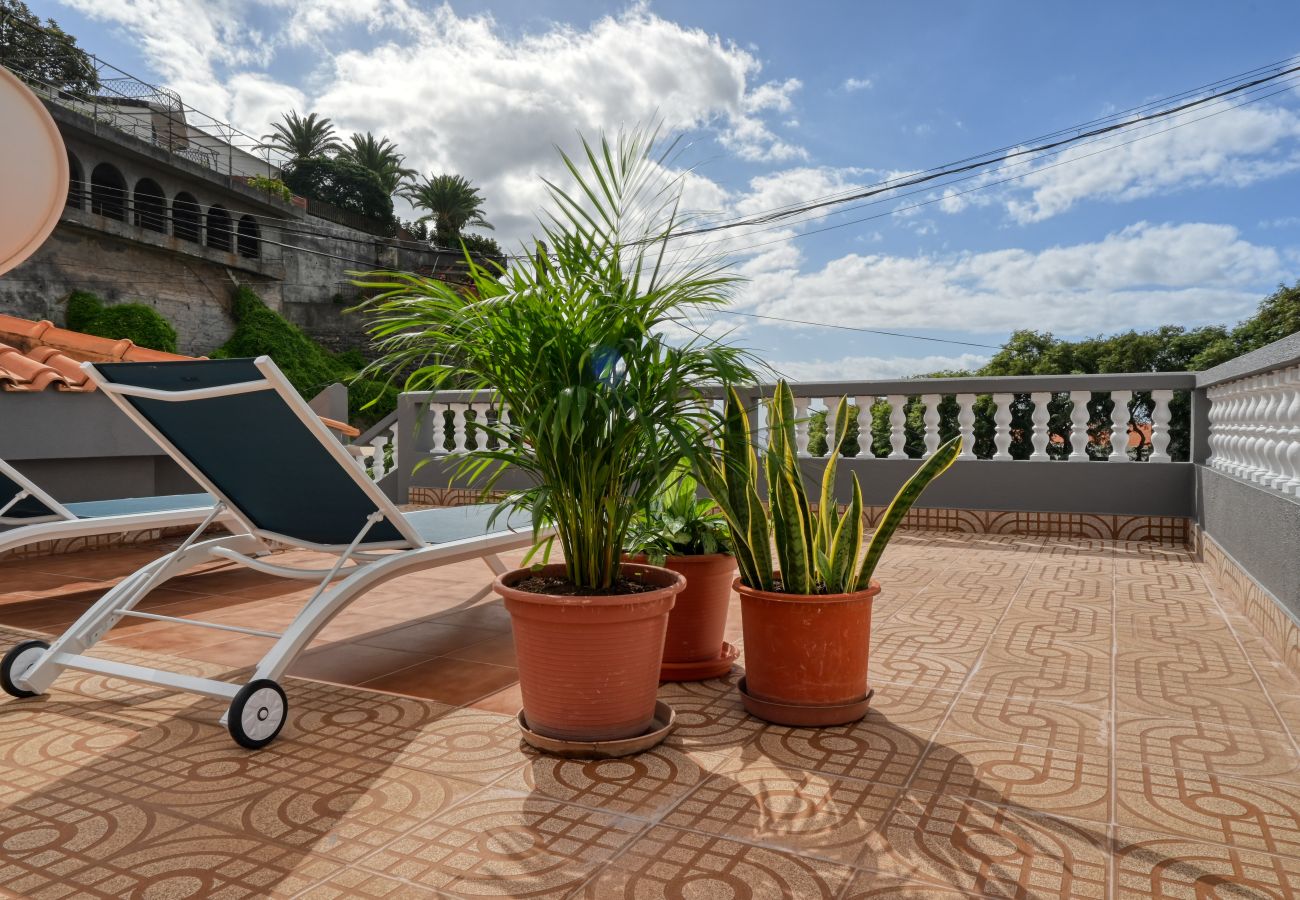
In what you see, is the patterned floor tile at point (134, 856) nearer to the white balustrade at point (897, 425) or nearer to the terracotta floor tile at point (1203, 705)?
the terracotta floor tile at point (1203, 705)

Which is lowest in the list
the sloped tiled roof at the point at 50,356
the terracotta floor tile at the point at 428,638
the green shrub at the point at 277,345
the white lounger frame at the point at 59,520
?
the terracotta floor tile at the point at 428,638


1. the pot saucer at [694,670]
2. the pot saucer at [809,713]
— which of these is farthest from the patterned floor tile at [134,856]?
the pot saucer at [694,670]

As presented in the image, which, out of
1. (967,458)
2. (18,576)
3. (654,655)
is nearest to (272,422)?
(654,655)

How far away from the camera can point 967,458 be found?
20.3 ft

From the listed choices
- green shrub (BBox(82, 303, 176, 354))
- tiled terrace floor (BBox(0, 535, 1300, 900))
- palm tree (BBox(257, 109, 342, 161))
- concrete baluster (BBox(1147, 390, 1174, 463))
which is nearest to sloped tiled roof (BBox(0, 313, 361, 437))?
tiled terrace floor (BBox(0, 535, 1300, 900))

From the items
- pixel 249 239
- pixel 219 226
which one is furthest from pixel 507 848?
pixel 249 239

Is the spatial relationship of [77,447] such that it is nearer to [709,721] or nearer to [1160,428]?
[709,721]

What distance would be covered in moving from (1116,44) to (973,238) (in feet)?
37.9

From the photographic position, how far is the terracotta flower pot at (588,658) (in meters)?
1.96

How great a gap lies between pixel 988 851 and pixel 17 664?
106 inches

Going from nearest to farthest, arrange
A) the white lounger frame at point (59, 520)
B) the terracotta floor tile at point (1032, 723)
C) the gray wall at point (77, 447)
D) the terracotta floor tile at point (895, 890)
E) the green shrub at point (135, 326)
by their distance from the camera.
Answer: the terracotta floor tile at point (895, 890) < the terracotta floor tile at point (1032, 723) < the white lounger frame at point (59, 520) < the gray wall at point (77, 447) < the green shrub at point (135, 326)

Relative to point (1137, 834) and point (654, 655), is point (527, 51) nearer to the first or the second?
point (654, 655)

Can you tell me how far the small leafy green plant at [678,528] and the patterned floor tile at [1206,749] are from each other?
3.95 feet

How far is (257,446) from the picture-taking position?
2.52 meters
